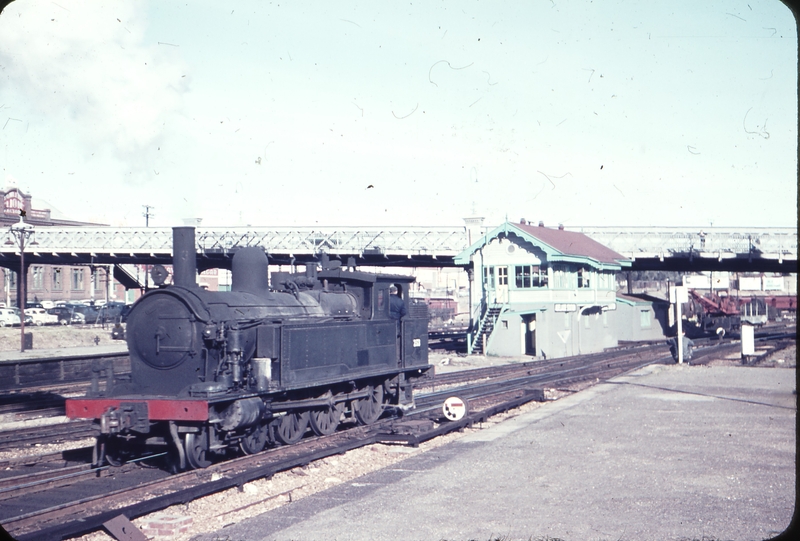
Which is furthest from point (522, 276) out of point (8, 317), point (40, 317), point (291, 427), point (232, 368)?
point (40, 317)

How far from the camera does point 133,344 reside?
38.7 feet

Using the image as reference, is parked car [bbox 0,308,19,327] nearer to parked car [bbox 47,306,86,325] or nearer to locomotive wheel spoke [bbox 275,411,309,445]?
parked car [bbox 47,306,86,325]

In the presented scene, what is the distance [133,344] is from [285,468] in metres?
3.12

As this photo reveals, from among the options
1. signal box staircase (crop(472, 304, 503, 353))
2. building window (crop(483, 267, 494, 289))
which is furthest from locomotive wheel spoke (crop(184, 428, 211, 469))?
building window (crop(483, 267, 494, 289))

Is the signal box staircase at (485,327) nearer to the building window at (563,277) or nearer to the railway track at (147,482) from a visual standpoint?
the building window at (563,277)

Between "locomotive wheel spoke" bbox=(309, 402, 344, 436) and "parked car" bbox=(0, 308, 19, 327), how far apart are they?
130 ft

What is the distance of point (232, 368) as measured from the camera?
11.2m

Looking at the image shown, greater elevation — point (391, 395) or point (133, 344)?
point (133, 344)

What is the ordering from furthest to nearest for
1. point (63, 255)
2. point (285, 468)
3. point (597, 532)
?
point (63, 255)
point (285, 468)
point (597, 532)

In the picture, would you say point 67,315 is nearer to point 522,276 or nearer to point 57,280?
point 57,280

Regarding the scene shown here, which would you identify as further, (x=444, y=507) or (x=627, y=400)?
(x=627, y=400)

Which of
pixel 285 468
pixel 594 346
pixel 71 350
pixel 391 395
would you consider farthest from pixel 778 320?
pixel 285 468

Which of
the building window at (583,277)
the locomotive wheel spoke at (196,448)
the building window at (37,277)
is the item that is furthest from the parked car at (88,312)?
the locomotive wheel spoke at (196,448)

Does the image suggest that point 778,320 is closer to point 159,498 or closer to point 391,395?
point 391,395
